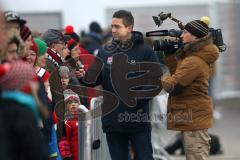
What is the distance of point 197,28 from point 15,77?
3565 millimetres

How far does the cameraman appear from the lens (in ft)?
25.2

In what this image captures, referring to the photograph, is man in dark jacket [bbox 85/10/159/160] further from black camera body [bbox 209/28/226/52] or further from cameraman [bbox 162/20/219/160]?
black camera body [bbox 209/28/226/52]

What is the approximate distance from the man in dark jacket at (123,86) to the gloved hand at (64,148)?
0.42m

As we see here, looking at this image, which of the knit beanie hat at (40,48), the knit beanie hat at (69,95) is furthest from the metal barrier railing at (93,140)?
the knit beanie hat at (40,48)

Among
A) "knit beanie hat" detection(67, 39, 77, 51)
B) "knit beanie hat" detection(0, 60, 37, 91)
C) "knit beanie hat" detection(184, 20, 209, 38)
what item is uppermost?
"knit beanie hat" detection(184, 20, 209, 38)

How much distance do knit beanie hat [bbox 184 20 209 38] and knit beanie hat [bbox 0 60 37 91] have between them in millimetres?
3470

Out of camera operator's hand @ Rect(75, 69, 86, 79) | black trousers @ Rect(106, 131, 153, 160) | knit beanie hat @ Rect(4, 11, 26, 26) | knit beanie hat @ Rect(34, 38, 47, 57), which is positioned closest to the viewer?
knit beanie hat @ Rect(4, 11, 26, 26)

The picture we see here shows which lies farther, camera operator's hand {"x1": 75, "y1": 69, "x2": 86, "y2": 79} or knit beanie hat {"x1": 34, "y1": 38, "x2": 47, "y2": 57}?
camera operator's hand {"x1": 75, "y1": 69, "x2": 86, "y2": 79}

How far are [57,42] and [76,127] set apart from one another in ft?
2.71

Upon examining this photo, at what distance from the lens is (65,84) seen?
7770 mm

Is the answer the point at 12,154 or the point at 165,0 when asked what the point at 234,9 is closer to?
the point at 165,0

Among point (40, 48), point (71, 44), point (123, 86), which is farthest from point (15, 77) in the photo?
point (71, 44)

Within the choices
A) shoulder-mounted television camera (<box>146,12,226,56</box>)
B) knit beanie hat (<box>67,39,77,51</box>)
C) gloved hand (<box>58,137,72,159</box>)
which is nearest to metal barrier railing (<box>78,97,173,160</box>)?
gloved hand (<box>58,137,72,159</box>)

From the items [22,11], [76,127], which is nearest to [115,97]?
[76,127]
